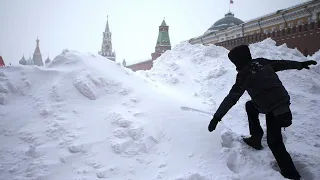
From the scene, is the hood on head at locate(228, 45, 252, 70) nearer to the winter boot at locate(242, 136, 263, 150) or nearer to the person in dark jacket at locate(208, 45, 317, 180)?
the person in dark jacket at locate(208, 45, 317, 180)

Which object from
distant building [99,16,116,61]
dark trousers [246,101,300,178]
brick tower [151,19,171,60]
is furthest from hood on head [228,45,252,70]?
distant building [99,16,116,61]

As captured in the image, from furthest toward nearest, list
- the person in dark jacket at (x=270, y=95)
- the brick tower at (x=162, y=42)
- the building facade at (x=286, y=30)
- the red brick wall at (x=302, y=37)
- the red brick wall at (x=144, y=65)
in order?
the red brick wall at (x=144, y=65), the brick tower at (x=162, y=42), the building facade at (x=286, y=30), the red brick wall at (x=302, y=37), the person in dark jacket at (x=270, y=95)

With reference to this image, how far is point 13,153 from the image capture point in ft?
9.50

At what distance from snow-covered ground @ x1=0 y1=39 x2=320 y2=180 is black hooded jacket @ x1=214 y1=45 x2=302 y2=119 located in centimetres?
74

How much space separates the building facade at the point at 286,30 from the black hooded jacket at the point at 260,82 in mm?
14383

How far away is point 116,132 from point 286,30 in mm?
16269

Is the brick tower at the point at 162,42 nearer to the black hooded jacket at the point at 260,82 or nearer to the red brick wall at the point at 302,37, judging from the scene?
the red brick wall at the point at 302,37

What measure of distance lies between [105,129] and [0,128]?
1.49 meters

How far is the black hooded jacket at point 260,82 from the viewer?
252 cm

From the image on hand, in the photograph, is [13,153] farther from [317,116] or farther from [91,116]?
[317,116]

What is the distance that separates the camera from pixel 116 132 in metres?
3.40

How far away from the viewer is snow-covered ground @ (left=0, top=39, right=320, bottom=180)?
278 cm

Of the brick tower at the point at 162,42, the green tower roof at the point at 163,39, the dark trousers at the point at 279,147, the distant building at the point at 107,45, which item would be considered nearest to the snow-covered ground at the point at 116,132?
the dark trousers at the point at 279,147

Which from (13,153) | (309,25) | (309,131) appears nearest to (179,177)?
(13,153)
